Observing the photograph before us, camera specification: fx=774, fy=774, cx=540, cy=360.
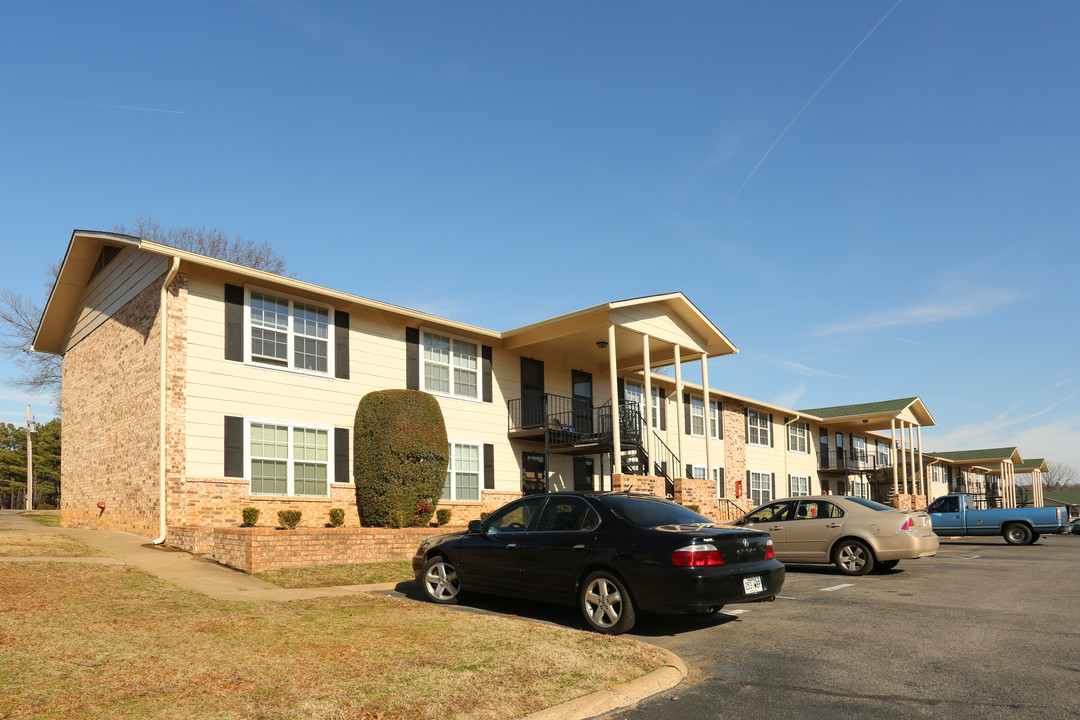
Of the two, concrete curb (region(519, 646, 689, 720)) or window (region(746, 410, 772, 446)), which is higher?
window (region(746, 410, 772, 446))

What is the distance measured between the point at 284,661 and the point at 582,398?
19.5 meters

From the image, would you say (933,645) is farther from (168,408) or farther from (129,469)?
(129,469)

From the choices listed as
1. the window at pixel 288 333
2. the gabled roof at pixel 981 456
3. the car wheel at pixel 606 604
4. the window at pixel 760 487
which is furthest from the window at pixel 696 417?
the gabled roof at pixel 981 456

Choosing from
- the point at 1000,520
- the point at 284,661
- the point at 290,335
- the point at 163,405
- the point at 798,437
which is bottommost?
the point at 1000,520

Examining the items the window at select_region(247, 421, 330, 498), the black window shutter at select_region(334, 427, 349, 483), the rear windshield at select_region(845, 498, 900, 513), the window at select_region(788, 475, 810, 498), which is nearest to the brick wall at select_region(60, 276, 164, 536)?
the window at select_region(247, 421, 330, 498)

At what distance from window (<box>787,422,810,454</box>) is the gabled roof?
66.6 ft

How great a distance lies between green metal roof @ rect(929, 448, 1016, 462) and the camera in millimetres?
54531

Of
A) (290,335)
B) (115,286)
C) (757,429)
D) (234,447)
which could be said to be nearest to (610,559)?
(234,447)

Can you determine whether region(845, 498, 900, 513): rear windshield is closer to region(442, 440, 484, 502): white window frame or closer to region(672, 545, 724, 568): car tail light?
region(672, 545, 724, 568): car tail light

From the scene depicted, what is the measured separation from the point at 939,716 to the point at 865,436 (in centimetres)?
4681

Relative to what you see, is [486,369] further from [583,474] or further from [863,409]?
[863,409]

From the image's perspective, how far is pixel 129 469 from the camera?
1625cm

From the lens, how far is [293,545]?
41.3ft

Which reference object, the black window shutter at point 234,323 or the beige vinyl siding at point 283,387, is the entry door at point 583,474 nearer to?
the beige vinyl siding at point 283,387
